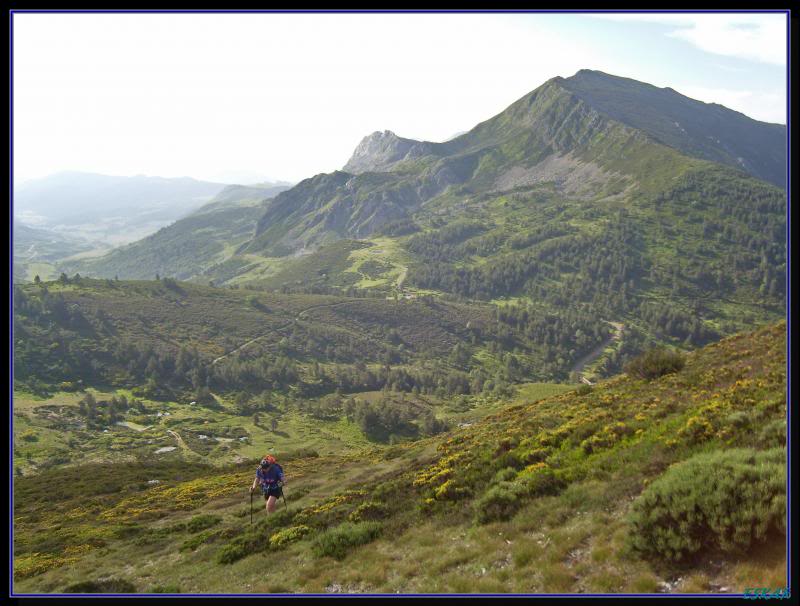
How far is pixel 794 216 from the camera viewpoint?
30.7 feet

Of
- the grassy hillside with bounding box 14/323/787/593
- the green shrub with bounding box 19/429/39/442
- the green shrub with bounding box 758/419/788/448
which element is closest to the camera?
the grassy hillside with bounding box 14/323/787/593

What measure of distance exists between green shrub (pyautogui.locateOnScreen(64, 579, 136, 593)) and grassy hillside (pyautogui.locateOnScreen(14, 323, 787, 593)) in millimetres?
98

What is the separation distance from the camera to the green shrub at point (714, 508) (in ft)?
31.2

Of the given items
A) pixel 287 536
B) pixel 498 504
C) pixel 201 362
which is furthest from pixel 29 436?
pixel 498 504

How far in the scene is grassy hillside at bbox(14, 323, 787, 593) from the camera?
1003 cm

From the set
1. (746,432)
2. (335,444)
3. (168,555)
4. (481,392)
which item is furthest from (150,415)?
(746,432)

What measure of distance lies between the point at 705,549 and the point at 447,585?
5772 mm

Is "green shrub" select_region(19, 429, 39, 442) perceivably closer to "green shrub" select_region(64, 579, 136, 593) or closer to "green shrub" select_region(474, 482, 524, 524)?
"green shrub" select_region(64, 579, 136, 593)

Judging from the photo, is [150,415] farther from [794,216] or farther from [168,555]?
[794,216]

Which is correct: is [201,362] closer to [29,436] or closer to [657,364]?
[29,436]

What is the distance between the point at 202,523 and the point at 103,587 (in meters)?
8.24

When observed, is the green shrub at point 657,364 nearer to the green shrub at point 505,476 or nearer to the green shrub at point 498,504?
the green shrub at point 505,476

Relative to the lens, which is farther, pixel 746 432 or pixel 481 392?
pixel 481 392

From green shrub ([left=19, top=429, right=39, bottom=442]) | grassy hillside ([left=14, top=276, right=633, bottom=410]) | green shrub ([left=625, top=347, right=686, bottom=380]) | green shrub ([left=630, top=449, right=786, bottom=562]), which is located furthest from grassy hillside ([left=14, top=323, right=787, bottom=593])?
grassy hillside ([left=14, top=276, right=633, bottom=410])
